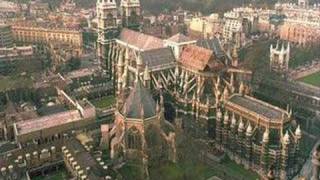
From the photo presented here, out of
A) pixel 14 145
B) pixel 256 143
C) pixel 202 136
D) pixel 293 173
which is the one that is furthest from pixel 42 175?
pixel 293 173

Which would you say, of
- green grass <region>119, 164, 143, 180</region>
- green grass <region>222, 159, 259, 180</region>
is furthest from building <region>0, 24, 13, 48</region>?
green grass <region>222, 159, 259, 180</region>

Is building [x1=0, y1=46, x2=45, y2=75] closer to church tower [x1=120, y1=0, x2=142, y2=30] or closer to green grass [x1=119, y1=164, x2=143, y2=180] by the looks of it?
church tower [x1=120, y1=0, x2=142, y2=30]

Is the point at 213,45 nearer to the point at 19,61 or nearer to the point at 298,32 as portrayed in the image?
the point at 19,61

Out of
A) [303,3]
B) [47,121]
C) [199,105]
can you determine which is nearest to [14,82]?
[47,121]

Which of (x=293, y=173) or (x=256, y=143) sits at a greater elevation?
(x=256, y=143)

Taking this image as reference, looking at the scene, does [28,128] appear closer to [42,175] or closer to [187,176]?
[42,175]

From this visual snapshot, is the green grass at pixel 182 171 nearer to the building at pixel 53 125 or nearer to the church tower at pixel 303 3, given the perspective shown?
the building at pixel 53 125

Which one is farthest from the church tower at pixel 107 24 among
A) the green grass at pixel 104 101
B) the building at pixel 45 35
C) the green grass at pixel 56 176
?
the green grass at pixel 56 176
